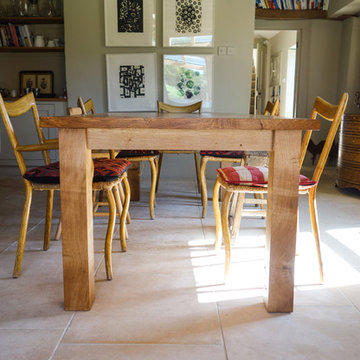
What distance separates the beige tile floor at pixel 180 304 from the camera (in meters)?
1.33

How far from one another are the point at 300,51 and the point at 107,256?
466 cm

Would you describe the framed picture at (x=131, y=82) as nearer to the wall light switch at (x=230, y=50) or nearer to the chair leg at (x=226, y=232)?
the wall light switch at (x=230, y=50)

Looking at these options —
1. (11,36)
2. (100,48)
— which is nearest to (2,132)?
(11,36)

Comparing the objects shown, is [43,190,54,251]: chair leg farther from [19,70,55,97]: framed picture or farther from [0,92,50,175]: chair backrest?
[19,70,55,97]: framed picture

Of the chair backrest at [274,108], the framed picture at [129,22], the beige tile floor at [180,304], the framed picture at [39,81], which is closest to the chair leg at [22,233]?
the beige tile floor at [180,304]

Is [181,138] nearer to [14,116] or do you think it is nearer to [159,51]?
[14,116]

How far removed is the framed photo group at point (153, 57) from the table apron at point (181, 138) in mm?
3073

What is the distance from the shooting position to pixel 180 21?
433 cm

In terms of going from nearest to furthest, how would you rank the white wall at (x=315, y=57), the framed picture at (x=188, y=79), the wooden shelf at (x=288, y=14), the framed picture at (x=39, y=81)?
the framed picture at (x=188, y=79) → the framed picture at (x=39, y=81) → the wooden shelf at (x=288, y=14) → the white wall at (x=315, y=57)

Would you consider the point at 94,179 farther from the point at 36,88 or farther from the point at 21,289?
the point at 36,88

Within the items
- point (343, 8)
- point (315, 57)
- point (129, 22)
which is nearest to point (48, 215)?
point (129, 22)

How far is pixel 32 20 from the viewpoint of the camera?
468 centimetres

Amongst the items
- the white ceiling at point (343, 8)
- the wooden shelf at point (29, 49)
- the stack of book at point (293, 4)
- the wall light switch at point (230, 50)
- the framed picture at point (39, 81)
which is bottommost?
the framed picture at point (39, 81)

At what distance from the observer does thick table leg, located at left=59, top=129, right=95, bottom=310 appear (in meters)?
1.49
